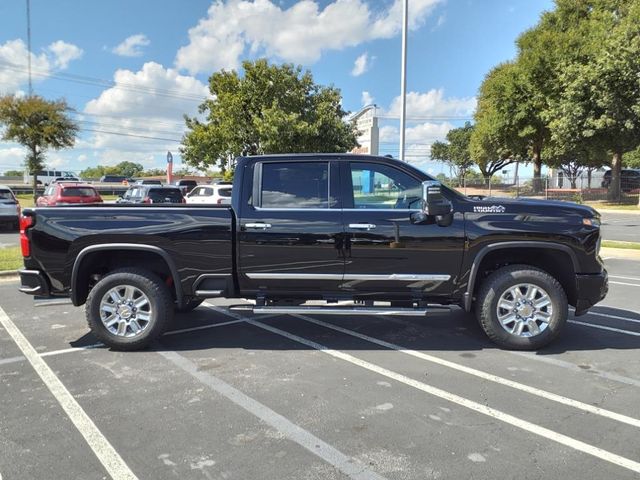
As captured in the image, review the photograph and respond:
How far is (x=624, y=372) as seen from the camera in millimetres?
4621

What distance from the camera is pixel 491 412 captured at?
3799mm

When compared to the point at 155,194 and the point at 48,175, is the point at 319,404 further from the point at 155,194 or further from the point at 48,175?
the point at 48,175

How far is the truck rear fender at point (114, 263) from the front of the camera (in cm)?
507

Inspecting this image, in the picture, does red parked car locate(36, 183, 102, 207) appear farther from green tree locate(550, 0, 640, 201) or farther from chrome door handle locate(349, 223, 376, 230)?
green tree locate(550, 0, 640, 201)

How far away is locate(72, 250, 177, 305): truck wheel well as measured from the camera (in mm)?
5238

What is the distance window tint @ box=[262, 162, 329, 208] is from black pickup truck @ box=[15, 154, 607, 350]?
0.01 meters

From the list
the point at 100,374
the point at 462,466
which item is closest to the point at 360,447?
the point at 462,466

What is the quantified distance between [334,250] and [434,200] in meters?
1.07

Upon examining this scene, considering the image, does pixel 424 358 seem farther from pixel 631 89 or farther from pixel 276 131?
pixel 631 89

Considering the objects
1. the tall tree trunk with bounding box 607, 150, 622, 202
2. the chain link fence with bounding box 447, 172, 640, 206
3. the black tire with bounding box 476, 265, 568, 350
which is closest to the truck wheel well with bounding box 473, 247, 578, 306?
the black tire with bounding box 476, 265, 568, 350

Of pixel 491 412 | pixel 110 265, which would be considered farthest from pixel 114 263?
pixel 491 412

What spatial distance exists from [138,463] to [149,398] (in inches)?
39.0

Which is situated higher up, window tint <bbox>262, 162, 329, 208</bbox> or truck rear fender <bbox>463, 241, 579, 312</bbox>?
window tint <bbox>262, 162, 329, 208</bbox>

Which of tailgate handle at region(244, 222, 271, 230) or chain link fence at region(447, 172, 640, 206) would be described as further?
chain link fence at region(447, 172, 640, 206)
